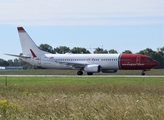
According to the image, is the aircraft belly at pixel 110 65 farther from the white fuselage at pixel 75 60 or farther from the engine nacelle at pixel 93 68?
the engine nacelle at pixel 93 68

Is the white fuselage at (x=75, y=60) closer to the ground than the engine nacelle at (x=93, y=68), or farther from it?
farther from it

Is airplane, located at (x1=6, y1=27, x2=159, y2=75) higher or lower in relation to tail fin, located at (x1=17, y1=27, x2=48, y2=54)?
lower

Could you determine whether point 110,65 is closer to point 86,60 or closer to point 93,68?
point 93,68

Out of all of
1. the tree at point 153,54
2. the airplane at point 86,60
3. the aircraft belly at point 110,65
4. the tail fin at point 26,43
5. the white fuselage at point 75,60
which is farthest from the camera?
the tree at point 153,54

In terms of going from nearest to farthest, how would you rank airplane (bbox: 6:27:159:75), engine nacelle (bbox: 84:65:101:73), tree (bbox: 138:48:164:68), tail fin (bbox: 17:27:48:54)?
1. airplane (bbox: 6:27:159:75)
2. engine nacelle (bbox: 84:65:101:73)
3. tail fin (bbox: 17:27:48:54)
4. tree (bbox: 138:48:164:68)

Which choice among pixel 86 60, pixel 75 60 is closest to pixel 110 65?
pixel 86 60

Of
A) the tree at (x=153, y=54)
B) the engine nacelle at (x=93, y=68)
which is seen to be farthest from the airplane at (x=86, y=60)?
the tree at (x=153, y=54)

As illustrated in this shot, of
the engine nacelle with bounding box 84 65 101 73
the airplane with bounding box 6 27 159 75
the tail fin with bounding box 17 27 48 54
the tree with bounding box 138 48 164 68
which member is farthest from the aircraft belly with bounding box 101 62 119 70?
the tree with bounding box 138 48 164 68

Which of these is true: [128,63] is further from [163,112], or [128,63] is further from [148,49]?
[148,49]

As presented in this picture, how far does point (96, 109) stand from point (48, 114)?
1294 millimetres

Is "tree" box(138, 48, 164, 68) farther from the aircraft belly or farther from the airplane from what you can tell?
the aircraft belly

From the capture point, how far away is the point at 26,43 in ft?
216

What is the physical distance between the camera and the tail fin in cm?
6500

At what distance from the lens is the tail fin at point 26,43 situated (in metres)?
65.0
